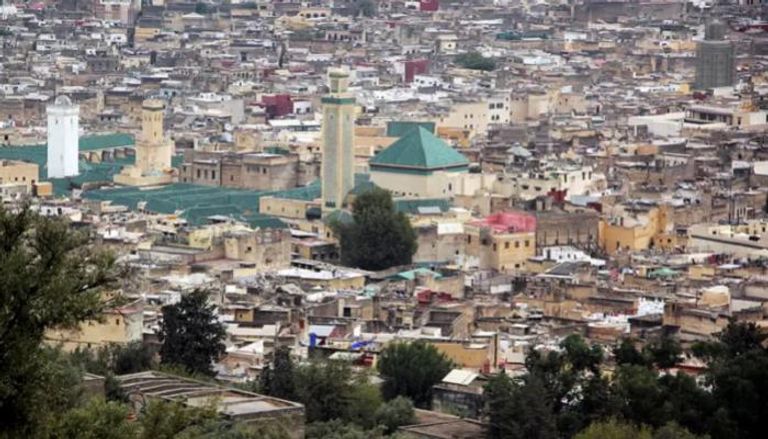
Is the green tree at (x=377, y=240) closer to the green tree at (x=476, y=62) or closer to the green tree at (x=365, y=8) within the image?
the green tree at (x=476, y=62)

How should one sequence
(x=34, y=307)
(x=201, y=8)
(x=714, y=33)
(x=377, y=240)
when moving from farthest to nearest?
(x=201, y=8) < (x=714, y=33) < (x=377, y=240) < (x=34, y=307)

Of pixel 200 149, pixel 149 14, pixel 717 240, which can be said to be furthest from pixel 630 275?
pixel 149 14

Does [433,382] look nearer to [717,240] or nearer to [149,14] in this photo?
[717,240]

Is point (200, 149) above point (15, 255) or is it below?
below

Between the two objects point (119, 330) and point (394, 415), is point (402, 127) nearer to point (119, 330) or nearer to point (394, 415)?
point (119, 330)

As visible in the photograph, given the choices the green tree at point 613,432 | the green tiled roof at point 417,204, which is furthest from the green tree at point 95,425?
the green tiled roof at point 417,204

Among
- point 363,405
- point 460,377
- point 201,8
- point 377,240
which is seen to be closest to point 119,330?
point 460,377

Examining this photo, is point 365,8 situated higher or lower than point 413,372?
higher
